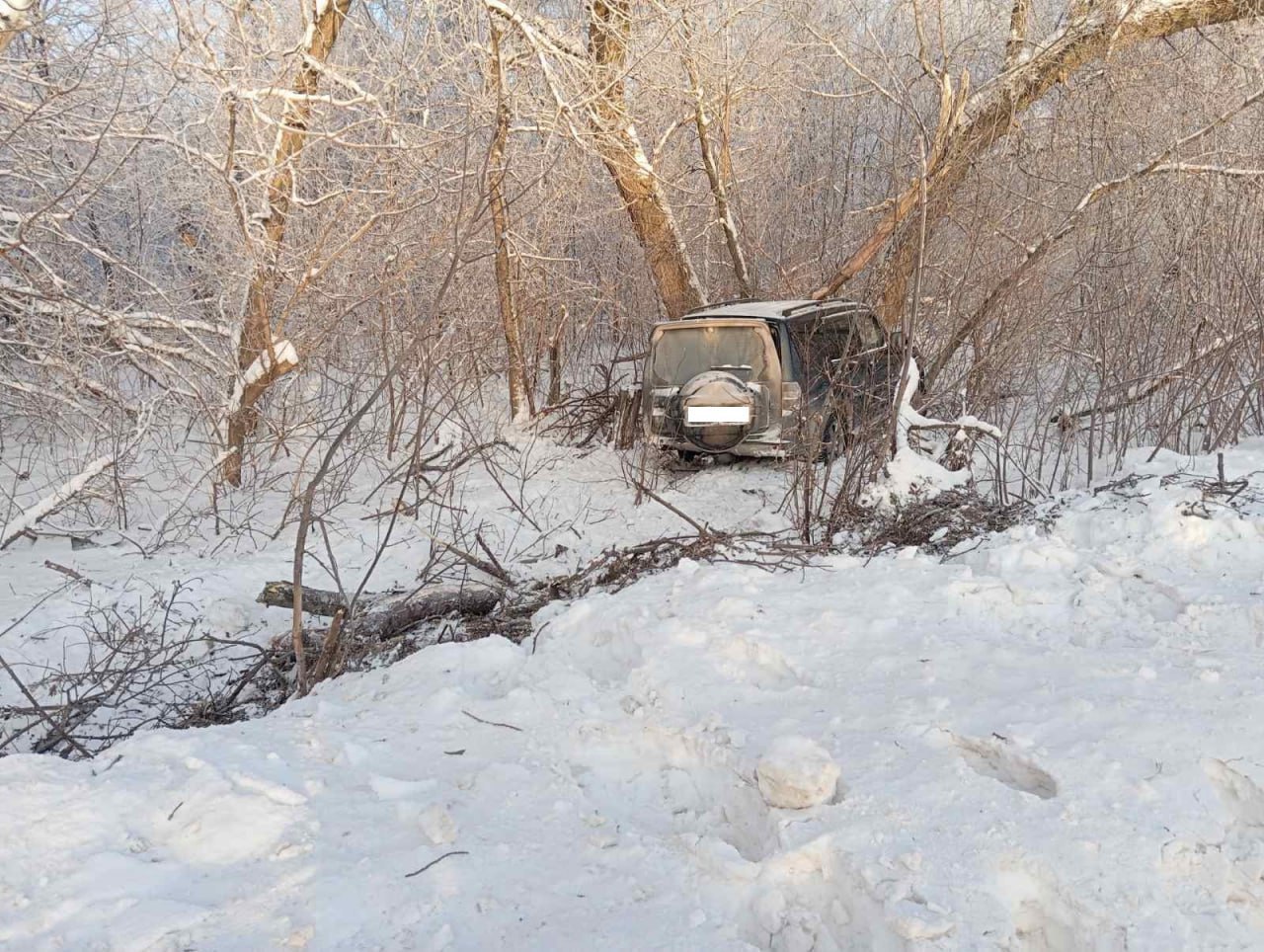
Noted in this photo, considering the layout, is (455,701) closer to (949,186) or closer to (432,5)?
(432,5)

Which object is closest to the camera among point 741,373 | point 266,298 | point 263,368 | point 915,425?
point 915,425

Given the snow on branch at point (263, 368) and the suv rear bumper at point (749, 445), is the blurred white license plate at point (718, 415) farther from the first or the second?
the snow on branch at point (263, 368)

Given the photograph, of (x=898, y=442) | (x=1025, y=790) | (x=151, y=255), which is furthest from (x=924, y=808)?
(x=151, y=255)

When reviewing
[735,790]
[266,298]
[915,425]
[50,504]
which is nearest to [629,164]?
[266,298]

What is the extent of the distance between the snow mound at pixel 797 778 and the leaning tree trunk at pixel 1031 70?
7774 mm

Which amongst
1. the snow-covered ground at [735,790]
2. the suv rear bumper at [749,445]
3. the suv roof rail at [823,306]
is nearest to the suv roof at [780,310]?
the suv roof rail at [823,306]

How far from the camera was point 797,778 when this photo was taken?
2.34 meters

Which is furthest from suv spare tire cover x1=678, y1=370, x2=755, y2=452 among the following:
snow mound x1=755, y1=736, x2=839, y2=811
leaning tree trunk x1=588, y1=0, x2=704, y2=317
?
snow mound x1=755, y1=736, x2=839, y2=811

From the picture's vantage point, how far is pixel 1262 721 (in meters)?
2.42

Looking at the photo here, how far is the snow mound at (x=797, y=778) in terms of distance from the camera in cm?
233

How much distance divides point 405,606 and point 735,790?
2666mm

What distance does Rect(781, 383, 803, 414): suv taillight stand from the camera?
25.6 feet

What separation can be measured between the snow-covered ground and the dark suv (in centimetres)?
430

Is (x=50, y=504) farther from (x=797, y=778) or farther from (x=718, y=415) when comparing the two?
(x=797, y=778)
